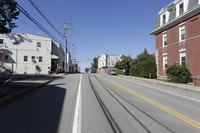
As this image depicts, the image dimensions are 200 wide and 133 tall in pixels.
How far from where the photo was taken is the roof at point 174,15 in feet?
62.2

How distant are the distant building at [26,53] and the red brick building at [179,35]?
2252cm

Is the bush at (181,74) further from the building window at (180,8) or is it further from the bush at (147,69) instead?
the bush at (147,69)

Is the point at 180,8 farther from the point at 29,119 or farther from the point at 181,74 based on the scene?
the point at 29,119

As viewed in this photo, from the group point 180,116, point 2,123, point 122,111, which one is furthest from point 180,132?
point 2,123

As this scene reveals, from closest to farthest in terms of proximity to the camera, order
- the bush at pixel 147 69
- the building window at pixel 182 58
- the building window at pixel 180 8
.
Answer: the building window at pixel 182 58 → the building window at pixel 180 8 → the bush at pixel 147 69

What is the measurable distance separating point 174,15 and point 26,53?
3064 centimetres

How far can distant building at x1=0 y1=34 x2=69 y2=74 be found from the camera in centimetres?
3591

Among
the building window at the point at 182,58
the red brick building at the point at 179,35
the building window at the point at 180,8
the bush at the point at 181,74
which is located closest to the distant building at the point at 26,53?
the red brick building at the point at 179,35

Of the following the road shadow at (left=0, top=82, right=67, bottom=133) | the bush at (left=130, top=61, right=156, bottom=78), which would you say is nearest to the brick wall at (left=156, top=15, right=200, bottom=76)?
the bush at (left=130, top=61, right=156, bottom=78)

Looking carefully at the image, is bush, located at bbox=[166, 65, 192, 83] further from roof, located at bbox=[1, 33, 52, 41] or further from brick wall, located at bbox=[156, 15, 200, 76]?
roof, located at bbox=[1, 33, 52, 41]

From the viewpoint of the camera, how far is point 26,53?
37.0 m

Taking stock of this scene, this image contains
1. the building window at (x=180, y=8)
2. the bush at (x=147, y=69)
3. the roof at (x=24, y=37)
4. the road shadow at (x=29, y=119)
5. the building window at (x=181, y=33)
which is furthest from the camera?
the roof at (x=24, y=37)

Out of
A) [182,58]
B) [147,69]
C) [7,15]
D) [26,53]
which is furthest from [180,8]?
[26,53]

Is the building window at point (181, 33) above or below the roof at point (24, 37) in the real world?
below
